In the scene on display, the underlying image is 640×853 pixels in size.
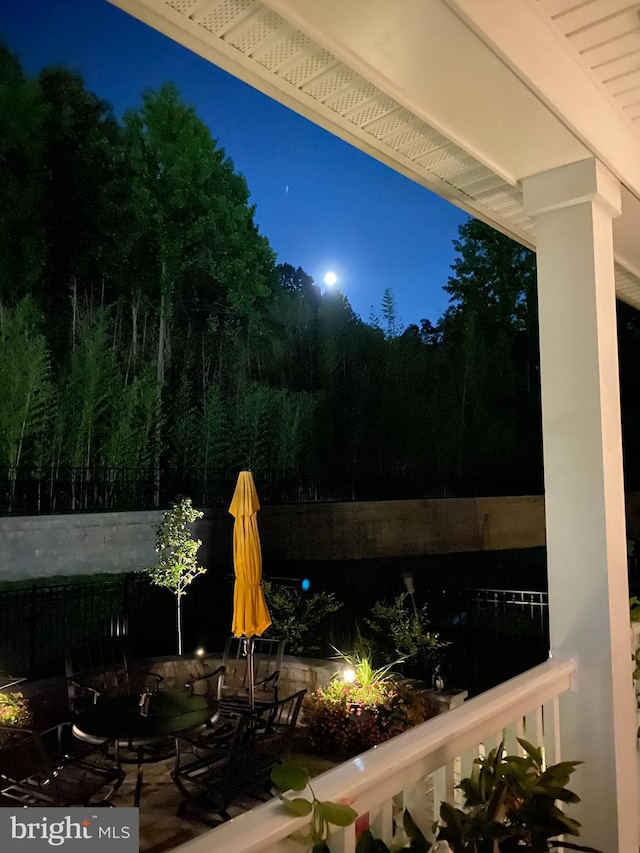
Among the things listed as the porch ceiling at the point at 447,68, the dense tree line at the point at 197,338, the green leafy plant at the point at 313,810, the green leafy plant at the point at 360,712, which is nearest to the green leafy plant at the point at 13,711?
the green leafy plant at the point at 360,712

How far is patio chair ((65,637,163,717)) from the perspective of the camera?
14.4 ft

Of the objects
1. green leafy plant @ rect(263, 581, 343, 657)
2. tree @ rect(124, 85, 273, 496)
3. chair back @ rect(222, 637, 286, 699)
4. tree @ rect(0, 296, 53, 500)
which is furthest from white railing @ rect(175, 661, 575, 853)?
tree @ rect(124, 85, 273, 496)

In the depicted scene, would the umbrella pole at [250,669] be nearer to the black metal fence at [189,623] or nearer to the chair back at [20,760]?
the chair back at [20,760]

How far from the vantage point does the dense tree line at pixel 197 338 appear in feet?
39.0

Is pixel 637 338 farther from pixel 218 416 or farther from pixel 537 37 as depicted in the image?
pixel 537 37

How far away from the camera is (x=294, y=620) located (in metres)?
6.83

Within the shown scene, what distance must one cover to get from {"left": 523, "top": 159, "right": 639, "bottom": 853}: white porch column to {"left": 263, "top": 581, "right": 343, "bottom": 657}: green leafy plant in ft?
→ 15.8

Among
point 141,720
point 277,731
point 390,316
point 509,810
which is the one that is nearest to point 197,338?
point 390,316

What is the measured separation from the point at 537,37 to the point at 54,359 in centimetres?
1170

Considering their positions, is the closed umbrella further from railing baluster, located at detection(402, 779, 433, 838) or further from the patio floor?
railing baluster, located at detection(402, 779, 433, 838)

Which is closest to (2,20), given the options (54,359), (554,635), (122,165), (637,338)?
(122,165)

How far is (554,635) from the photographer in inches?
81.1

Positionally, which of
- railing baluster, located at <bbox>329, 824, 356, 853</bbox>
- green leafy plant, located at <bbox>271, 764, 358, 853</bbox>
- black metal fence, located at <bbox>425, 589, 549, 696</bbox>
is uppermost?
green leafy plant, located at <bbox>271, 764, 358, 853</bbox>

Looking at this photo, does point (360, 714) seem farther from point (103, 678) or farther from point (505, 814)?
point (505, 814)
